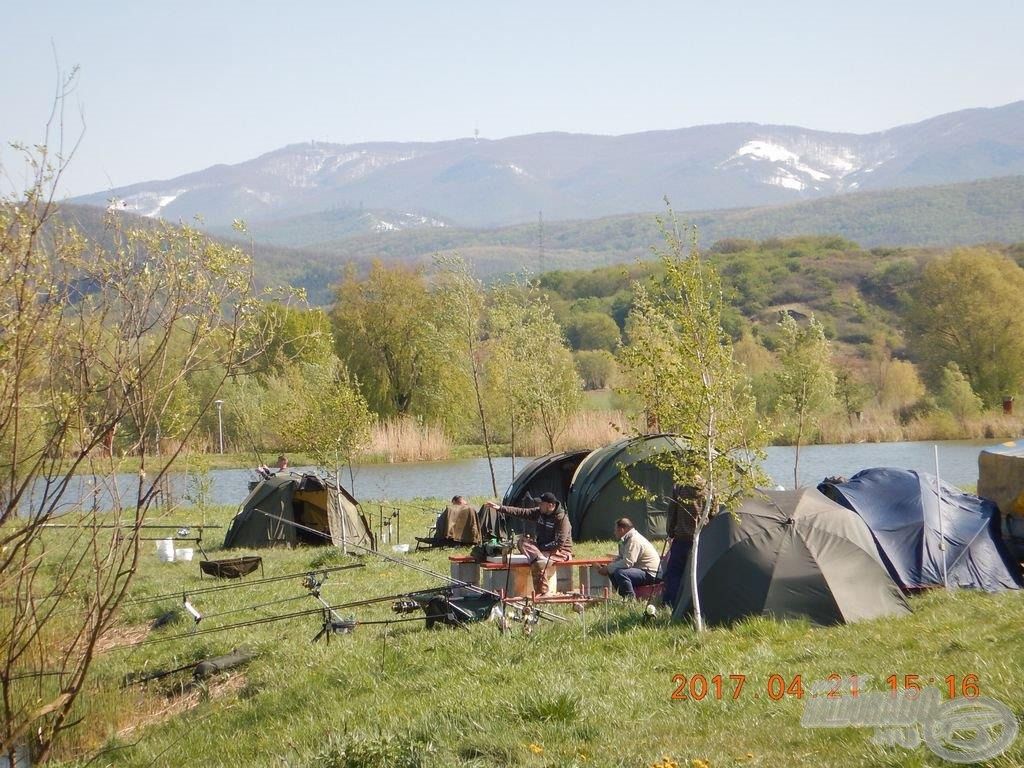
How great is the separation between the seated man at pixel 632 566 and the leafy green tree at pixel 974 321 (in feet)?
147

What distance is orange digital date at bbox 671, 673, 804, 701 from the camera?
8.24 metres

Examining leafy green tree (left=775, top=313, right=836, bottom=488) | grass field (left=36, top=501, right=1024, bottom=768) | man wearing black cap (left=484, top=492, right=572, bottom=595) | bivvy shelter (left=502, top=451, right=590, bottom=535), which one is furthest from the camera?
leafy green tree (left=775, top=313, right=836, bottom=488)

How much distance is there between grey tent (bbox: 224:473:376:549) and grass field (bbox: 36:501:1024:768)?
7533 millimetres

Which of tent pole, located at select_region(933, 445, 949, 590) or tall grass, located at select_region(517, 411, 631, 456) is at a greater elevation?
tent pole, located at select_region(933, 445, 949, 590)

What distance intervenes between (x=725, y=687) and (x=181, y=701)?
6.23 m

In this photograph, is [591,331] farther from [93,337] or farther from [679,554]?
[93,337]

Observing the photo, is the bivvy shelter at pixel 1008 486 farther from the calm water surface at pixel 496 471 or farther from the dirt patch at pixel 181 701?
the calm water surface at pixel 496 471

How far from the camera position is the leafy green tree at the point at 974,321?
55.0 metres

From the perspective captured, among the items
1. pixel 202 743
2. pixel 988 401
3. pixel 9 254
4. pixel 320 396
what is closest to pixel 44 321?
pixel 9 254

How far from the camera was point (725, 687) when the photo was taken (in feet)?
28.2

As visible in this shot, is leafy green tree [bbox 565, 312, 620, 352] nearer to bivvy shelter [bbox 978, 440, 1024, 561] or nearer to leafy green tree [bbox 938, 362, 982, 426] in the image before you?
leafy green tree [bbox 938, 362, 982, 426]

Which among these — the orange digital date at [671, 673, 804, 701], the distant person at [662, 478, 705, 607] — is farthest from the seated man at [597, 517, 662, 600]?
the orange digital date at [671, 673, 804, 701]
